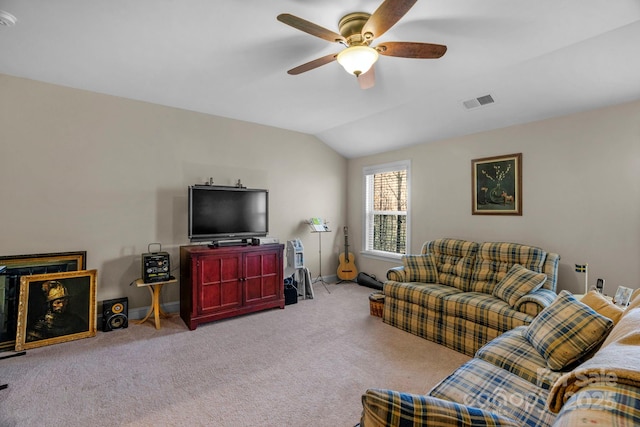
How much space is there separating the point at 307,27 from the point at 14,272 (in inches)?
143

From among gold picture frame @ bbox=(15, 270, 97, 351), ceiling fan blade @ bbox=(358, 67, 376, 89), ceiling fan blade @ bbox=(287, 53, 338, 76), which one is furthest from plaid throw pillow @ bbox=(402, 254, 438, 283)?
gold picture frame @ bbox=(15, 270, 97, 351)

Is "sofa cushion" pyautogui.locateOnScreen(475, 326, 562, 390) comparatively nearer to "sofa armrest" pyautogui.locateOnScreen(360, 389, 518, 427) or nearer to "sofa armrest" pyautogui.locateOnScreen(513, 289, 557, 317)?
"sofa armrest" pyautogui.locateOnScreen(513, 289, 557, 317)

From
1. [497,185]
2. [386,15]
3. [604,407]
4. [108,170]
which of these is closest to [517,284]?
[497,185]

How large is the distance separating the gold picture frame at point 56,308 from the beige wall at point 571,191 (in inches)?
177

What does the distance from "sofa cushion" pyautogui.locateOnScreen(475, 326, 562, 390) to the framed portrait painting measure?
203 cm

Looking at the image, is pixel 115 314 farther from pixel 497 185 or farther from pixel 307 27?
pixel 497 185

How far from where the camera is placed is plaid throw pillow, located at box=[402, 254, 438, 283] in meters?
3.68

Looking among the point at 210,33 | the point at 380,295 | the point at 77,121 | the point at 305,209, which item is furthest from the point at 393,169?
the point at 77,121

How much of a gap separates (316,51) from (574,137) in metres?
2.81

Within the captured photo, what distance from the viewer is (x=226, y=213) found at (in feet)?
13.2

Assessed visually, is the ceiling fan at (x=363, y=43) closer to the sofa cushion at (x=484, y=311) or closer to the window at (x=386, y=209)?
the sofa cushion at (x=484, y=311)

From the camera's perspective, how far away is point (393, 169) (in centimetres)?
505

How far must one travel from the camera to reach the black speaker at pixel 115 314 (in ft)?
10.9

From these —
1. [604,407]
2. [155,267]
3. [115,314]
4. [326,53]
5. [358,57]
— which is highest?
[326,53]
